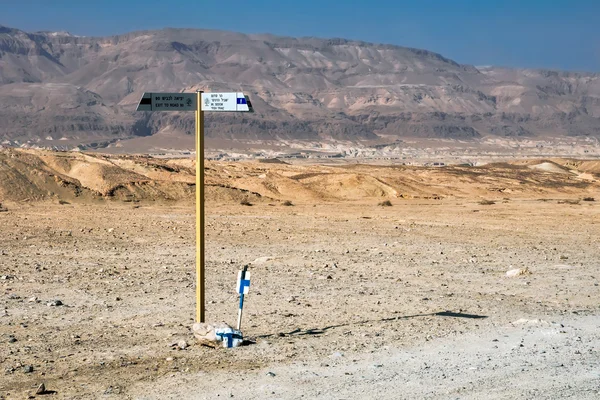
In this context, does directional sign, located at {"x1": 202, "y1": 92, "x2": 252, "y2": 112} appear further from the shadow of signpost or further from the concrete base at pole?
the shadow of signpost

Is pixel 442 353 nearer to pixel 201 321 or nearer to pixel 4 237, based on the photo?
pixel 201 321

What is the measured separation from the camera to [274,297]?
13.8 m

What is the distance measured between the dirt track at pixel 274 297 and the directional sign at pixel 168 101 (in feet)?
9.37

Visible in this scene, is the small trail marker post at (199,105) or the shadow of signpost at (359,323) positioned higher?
the small trail marker post at (199,105)

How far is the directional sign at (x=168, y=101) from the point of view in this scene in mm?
10320

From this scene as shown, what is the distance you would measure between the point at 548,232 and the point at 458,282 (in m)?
12.0

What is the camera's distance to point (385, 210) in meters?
35.7

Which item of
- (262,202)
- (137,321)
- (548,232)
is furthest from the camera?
(262,202)

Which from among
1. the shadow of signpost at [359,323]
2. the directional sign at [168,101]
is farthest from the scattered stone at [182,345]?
the directional sign at [168,101]

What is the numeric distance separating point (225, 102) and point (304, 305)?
13.0 feet

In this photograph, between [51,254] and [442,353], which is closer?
[442,353]

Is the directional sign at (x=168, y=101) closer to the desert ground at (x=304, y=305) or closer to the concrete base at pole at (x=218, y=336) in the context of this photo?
the concrete base at pole at (x=218, y=336)

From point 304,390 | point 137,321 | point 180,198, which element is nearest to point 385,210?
point 180,198

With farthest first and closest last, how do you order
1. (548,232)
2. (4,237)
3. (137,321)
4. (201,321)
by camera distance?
(548,232)
(4,237)
(137,321)
(201,321)
